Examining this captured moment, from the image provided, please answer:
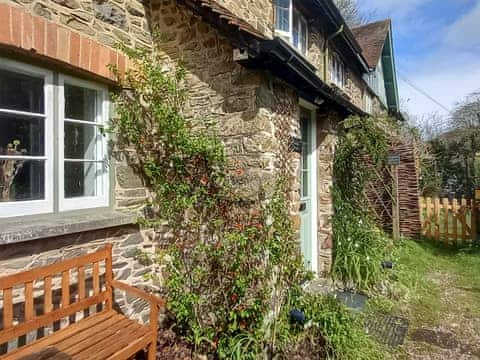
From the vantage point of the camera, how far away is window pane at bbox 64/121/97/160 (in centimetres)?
321

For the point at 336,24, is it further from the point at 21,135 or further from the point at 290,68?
the point at 21,135

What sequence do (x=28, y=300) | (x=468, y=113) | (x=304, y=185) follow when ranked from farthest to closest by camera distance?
(x=468, y=113)
(x=304, y=185)
(x=28, y=300)

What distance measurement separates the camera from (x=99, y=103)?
346 cm

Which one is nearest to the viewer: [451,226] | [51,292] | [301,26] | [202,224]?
[51,292]

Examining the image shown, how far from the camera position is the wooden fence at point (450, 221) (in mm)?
8250

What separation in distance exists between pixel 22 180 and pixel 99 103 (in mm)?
1120

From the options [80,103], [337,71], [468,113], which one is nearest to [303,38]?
[337,71]

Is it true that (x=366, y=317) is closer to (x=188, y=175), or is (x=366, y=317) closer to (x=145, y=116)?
(x=188, y=175)

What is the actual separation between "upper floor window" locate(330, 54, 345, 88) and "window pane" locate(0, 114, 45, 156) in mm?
7543

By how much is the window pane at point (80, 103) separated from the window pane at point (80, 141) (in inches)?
3.8

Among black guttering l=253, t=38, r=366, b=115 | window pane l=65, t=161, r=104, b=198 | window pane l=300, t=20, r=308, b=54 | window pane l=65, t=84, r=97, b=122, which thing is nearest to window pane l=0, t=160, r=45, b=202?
window pane l=65, t=161, r=104, b=198

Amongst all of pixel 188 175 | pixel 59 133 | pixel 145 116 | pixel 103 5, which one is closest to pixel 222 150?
pixel 188 175

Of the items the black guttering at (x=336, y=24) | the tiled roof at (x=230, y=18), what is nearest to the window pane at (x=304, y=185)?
the tiled roof at (x=230, y=18)

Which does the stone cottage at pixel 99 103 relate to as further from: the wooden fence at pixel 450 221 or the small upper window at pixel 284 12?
the wooden fence at pixel 450 221
